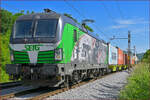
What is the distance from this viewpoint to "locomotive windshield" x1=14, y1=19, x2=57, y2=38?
360 inches

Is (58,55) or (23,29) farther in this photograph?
(23,29)

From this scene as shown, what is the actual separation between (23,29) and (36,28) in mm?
594

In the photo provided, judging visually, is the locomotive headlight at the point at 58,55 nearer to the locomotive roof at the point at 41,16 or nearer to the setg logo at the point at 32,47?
Answer: the setg logo at the point at 32,47

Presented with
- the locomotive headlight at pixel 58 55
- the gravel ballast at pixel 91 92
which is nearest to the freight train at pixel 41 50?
the locomotive headlight at pixel 58 55

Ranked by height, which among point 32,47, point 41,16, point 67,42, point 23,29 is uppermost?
point 41,16

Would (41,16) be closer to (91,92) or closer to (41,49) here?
(41,49)

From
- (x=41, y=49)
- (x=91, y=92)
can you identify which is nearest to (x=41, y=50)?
(x=41, y=49)

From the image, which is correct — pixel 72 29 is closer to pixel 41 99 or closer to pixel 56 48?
pixel 56 48

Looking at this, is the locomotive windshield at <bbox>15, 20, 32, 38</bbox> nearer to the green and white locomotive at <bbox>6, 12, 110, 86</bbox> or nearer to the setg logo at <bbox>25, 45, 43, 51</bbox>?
the green and white locomotive at <bbox>6, 12, 110, 86</bbox>

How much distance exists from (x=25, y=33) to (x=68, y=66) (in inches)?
91.3

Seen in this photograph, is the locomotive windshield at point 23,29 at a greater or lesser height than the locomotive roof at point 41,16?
lesser

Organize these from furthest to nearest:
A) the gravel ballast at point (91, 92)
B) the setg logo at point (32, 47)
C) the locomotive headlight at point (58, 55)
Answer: the setg logo at point (32, 47), the locomotive headlight at point (58, 55), the gravel ballast at point (91, 92)

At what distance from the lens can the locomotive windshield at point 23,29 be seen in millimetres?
9328

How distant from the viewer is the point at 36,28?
30.6 feet
